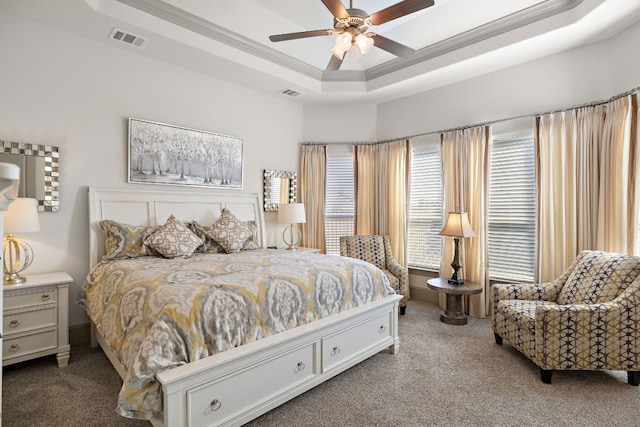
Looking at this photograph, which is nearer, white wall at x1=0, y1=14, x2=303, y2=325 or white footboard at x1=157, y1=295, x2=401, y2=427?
white footboard at x1=157, y1=295, x2=401, y2=427

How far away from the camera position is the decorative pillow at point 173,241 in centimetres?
340

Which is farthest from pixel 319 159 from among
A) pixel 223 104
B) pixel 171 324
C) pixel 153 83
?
pixel 171 324

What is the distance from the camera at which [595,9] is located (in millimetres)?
3049

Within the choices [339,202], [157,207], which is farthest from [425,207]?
[157,207]

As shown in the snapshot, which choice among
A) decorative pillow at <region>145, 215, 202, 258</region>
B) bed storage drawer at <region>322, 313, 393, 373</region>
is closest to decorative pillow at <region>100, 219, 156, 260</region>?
decorative pillow at <region>145, 215, 202, 258</region>

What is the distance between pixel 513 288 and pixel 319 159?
3319 millimetres

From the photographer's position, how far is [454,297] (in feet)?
13.6

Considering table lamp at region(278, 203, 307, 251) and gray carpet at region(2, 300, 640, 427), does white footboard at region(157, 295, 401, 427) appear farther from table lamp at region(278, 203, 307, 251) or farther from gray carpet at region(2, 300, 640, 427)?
table lamp at region(278, 203, 307, 251)

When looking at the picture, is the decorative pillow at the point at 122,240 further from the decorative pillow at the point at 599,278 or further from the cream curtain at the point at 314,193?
the decorative pillow at the point at 599,278

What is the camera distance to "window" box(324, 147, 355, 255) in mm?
5672

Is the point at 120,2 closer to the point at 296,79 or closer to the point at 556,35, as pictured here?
the point at 296,79

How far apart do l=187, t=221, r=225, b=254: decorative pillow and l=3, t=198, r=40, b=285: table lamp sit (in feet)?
4.79

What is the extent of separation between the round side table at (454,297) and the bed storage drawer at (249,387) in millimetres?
2113

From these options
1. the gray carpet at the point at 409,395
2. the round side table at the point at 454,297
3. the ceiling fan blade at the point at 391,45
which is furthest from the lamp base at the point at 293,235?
the ceiling fan blade at the point at 391,45
